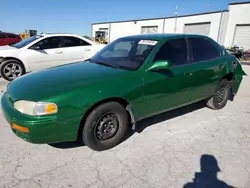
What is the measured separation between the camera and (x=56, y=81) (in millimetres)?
2873

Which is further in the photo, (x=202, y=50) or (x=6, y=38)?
(x=6, y=38)

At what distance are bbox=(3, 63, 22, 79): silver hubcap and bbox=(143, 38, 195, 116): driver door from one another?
5158mm

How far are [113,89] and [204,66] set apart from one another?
2.02m

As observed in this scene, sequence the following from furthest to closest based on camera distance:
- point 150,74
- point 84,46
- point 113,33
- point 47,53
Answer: point 113,33 → point 84,46 → point 47,53 → point 150,74

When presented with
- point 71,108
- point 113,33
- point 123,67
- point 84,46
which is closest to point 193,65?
point 123,67

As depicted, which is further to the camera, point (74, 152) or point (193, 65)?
point (193, 65)

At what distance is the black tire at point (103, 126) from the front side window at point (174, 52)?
1.04 meters

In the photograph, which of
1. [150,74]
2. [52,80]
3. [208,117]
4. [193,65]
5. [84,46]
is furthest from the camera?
[84,46]

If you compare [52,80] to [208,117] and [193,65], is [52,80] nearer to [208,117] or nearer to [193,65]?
[193,65]

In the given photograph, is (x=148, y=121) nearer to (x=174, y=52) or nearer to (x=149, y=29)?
(x=174, y=52)

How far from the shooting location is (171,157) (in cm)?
294

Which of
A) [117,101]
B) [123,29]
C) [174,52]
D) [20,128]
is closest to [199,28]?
[123,29]

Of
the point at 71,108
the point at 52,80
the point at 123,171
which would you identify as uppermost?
the point at 52,80

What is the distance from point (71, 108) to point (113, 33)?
40628 mm
